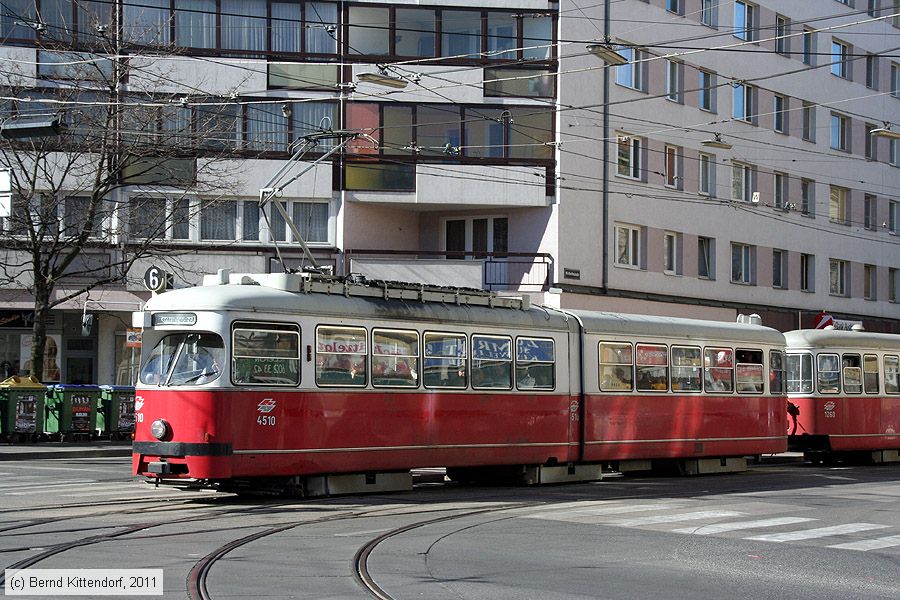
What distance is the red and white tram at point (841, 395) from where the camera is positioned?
2758 cm

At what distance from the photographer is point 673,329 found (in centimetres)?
2292

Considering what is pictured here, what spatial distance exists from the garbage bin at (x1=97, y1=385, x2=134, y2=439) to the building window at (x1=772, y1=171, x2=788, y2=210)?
23.0 meters

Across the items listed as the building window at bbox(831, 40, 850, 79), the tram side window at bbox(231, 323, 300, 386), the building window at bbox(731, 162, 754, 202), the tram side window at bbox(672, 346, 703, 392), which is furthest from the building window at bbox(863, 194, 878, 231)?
the tram side window at bbox(231, 323, 300, 386)

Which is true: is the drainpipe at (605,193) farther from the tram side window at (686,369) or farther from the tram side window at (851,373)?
the tram side window at (686,369)

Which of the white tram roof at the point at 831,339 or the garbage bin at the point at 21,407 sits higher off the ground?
the white tram roof at the point at 831,339

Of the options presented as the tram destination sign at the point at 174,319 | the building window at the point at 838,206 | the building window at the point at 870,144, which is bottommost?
the tram destination sign at the point at 174,319

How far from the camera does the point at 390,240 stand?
37000mm

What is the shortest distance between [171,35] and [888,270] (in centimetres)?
2953

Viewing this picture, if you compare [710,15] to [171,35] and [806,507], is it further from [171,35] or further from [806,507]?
[806,507]

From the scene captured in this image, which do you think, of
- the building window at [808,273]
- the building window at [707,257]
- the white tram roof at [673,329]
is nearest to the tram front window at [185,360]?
the white tram roof at [673,329]

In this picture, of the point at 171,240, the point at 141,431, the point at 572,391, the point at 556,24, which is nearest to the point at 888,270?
the point at 556,24

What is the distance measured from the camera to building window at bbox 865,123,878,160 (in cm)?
4944

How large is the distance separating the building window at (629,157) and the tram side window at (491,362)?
1882 centimetres

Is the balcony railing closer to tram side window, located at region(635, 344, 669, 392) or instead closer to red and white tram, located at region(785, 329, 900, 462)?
red and white tram, located at region(785, 329, 900, 462)
